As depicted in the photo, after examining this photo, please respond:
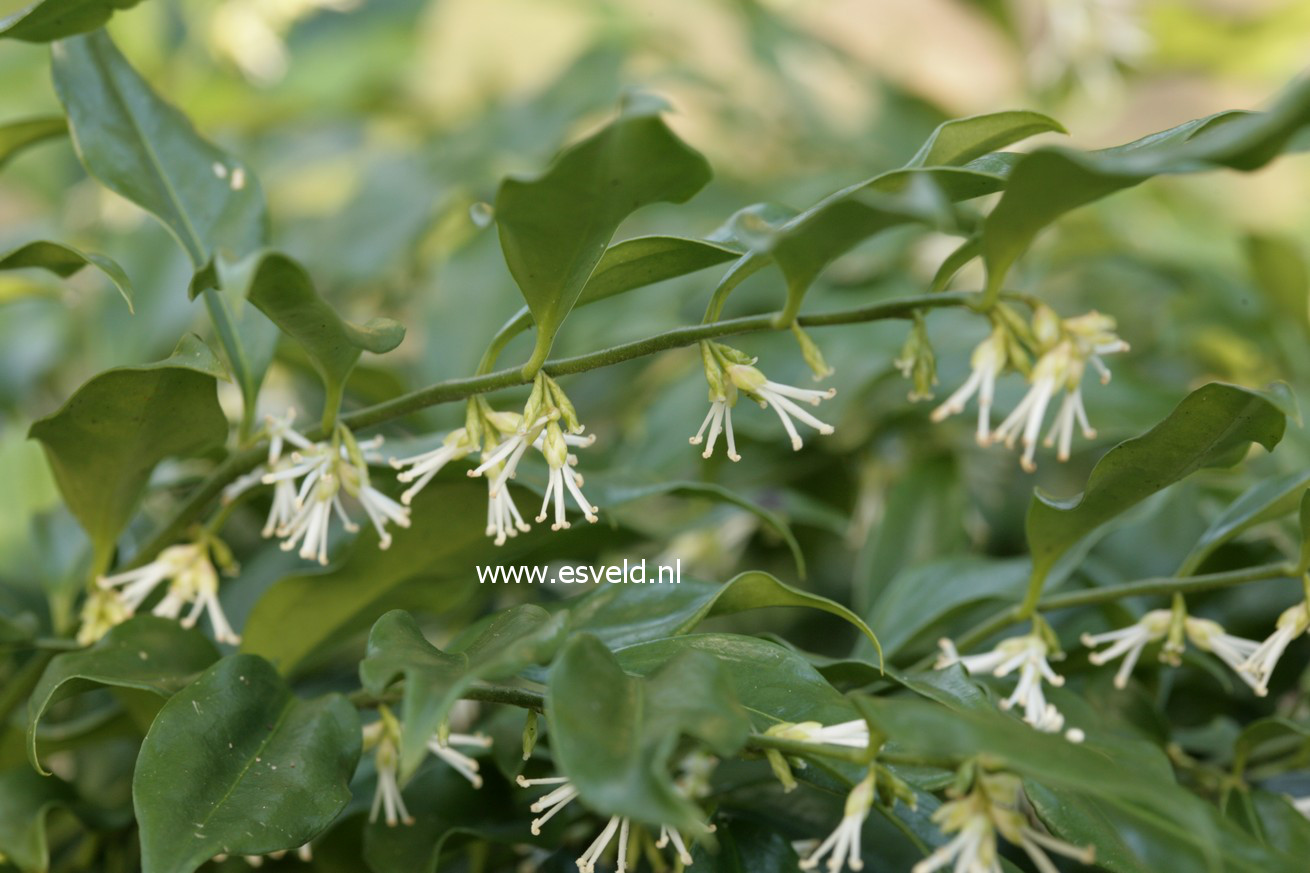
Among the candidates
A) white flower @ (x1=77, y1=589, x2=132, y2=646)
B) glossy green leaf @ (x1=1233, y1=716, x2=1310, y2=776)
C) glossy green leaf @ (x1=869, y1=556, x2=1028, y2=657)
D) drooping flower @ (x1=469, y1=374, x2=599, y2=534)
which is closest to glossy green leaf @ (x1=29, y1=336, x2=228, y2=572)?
white flower @ (x1=77, y1=589, x2=132, y2=646)

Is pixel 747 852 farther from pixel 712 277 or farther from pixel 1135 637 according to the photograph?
pixel 712 277

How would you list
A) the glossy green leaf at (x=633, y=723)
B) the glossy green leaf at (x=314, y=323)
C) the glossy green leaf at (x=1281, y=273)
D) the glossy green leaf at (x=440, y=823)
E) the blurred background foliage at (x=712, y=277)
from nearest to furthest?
1. the glossy green leaf at (x=633, y=723)
2. the glossy green leaf at (x=314, y=323)
3. the glossy green leaf at (x=440, y=823)
4. the blurred background foliage at (x=712, y=277)
5. the glossy green leaf at (x=1281, y=273)

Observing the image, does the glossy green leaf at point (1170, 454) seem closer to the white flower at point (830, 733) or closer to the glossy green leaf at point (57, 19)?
the white flower at point (830, 733)

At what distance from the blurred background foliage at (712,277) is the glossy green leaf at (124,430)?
0.44 ft

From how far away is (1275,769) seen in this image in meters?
0.60

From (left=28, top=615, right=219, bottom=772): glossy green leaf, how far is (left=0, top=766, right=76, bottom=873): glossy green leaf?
0.18 feet

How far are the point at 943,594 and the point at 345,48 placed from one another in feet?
4.43

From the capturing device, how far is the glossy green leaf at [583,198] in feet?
1.25

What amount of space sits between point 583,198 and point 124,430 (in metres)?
0.27

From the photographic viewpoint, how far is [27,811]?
0.56 m

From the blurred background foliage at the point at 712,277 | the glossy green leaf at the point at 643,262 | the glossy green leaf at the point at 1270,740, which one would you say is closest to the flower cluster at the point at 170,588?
the blurred background foliage at the point at 712,277

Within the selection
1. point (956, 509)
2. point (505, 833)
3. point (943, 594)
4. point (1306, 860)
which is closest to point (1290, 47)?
point (956, 509)

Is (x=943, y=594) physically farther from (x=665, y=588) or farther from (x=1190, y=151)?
(x=1190, y=151)

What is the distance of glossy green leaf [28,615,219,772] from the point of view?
472mm
